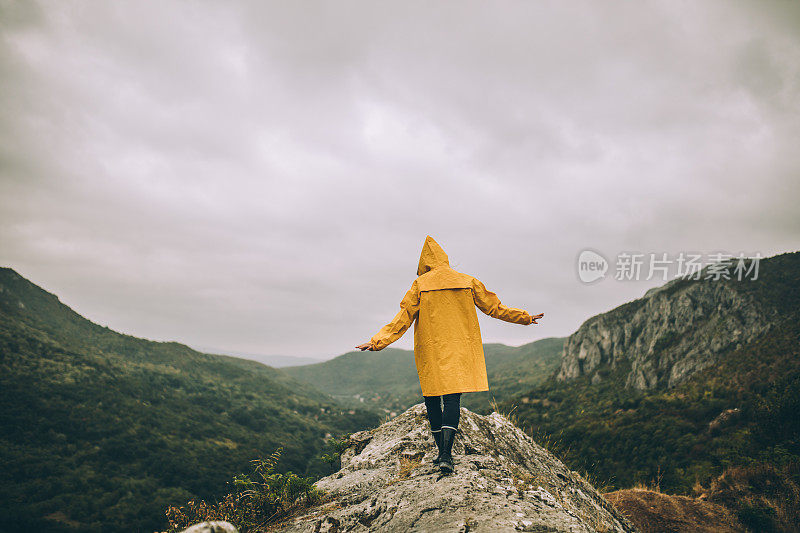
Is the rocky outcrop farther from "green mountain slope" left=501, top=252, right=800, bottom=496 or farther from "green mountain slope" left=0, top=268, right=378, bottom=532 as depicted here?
"green mountain slope" left=0, top=268, right=378, bottom=532

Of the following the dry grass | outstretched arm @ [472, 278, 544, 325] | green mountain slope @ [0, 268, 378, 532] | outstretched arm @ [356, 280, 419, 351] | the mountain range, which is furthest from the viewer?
green mountain slope @ [0, 268, 378, 532]

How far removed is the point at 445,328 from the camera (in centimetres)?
484

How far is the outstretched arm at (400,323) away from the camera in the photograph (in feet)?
15.1

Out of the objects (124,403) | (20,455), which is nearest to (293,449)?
(124,403)

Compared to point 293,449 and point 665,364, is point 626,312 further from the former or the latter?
point 293,449

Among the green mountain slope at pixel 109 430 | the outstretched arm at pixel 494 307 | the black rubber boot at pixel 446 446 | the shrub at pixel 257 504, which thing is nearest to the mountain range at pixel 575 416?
the green mountain slope at pixel 109 430

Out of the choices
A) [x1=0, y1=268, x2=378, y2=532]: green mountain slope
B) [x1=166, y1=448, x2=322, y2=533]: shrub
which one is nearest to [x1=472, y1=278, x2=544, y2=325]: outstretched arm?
[x1=166, y1=448, x2=322, y2=533]: shrub

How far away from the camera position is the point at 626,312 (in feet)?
283

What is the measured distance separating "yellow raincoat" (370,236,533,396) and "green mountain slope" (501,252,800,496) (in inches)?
656

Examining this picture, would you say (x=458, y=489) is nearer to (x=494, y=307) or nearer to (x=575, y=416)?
(x=494, y=307)

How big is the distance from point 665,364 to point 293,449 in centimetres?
9541

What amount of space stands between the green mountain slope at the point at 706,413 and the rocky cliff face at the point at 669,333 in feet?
2.91

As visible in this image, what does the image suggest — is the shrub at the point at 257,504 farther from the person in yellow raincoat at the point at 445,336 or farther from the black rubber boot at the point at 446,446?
the person in yellow raincoat at the point at 445,336

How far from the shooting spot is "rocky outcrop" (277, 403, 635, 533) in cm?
347
